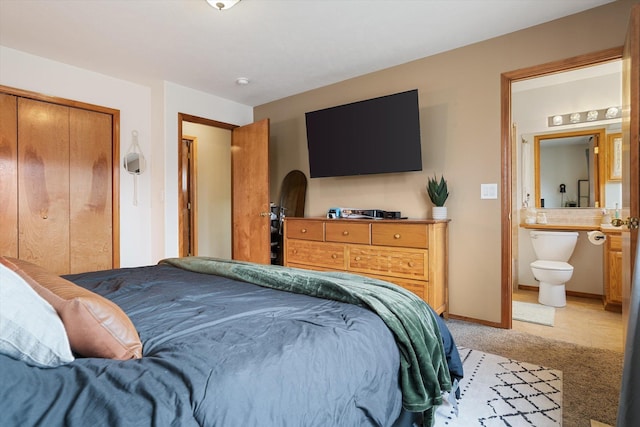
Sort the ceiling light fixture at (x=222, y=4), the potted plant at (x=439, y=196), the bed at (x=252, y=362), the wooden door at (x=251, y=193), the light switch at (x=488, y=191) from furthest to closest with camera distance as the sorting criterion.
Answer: the wooden door at (x=251, y=193) < the potted plant at (x=439, y=196) < the light switch at (x=488, y=191) < the ceiling light fixture at (x=222, y=4) < the bed at (x=252, y=362)

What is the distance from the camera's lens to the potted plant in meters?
2.99

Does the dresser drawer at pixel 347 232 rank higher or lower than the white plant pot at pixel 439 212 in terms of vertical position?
lower

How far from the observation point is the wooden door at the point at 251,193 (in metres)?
4.04

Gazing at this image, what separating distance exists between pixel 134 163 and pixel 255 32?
2078 mm

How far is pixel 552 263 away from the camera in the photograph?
11.9 ft

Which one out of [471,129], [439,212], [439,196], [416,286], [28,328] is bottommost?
[416,286]

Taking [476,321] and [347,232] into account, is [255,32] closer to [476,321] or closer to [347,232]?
[347,232]

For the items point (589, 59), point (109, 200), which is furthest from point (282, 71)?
point (589, 59)

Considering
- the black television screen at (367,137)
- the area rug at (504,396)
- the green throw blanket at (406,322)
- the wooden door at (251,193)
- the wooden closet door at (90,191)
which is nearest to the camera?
the green throw blanket at (406,322)

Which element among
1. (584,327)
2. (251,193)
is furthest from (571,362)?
(251,193)

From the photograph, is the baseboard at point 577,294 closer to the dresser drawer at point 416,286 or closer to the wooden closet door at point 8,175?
the dresser drawer at point 416,286

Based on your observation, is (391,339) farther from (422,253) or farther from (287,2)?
(287,2)

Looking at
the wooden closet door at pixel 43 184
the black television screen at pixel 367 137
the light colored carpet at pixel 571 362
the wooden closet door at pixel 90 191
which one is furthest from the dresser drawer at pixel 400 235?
the wooden closet door at pixel 43 184

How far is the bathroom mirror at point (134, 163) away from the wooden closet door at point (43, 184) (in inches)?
21.5
